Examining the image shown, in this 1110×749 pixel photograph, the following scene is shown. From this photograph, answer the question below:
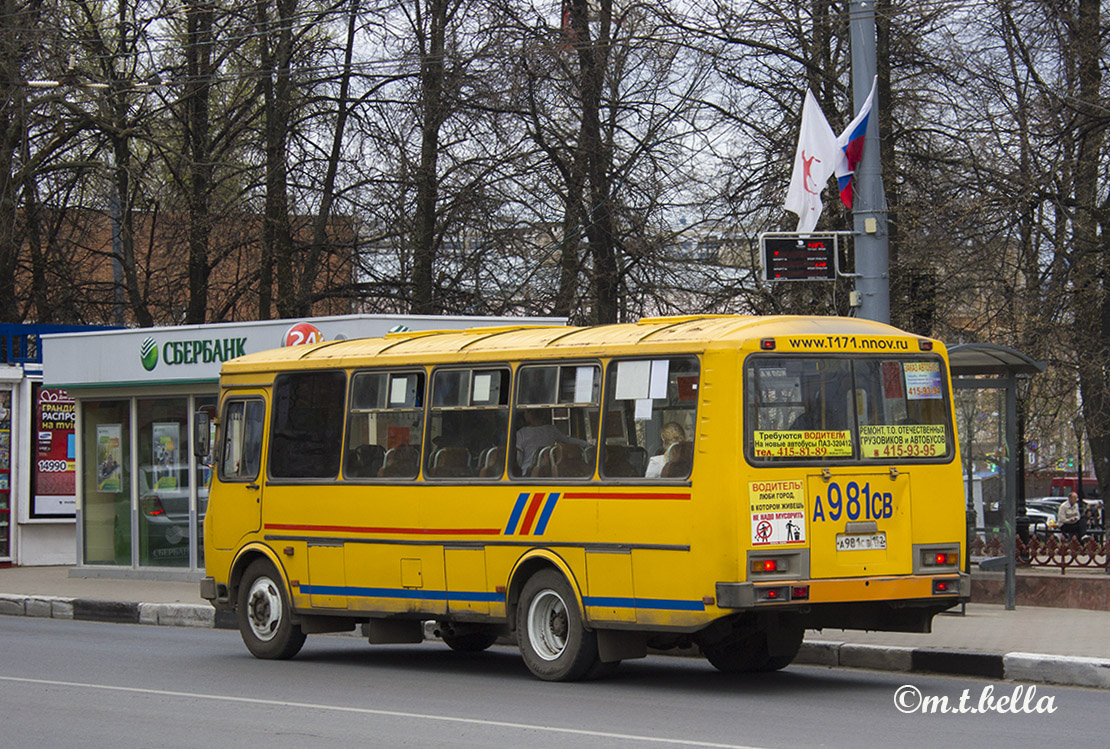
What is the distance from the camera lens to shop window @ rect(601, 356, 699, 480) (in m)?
10.8

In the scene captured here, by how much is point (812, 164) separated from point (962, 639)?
4827 mm

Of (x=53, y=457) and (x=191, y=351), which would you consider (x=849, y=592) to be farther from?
(x=53, y=457)

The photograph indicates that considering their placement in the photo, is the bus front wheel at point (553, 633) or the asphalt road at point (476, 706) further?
the bus front wheel at point (553, 633)

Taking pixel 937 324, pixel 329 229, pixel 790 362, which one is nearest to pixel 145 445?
pixel 329 229

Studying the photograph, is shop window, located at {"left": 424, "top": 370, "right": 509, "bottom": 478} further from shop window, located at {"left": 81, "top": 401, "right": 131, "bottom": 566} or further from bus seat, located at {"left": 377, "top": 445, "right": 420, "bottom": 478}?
shop window, located at {"left": 81, "top": 401, "right": 131, "bottom": 566}

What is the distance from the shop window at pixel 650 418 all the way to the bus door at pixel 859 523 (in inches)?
36.9

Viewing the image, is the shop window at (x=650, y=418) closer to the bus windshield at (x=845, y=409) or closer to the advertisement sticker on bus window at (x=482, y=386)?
the bus windshield at (x=845, y=409)

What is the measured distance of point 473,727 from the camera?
9.20 meters

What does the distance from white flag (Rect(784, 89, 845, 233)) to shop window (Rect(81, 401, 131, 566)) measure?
460 inches

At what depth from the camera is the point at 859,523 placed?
10.8m

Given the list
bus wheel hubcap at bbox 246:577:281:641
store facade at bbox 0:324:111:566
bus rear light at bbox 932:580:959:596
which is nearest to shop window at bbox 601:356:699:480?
bus rear light at bbox 932:580:959:596

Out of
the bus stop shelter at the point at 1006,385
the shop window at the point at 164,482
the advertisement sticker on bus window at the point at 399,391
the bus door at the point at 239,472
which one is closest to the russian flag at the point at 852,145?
the bus stop shelter at the point at 1006,385

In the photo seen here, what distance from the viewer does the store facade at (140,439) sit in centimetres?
2155

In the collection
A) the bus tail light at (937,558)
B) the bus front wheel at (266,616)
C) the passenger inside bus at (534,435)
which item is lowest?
the bus front wheel at (266,616)
